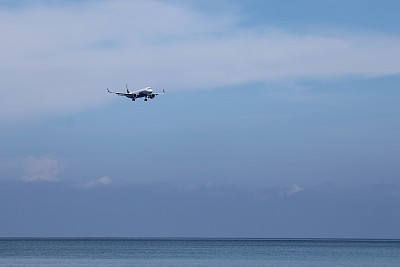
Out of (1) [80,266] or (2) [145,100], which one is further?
(1) [80,266]

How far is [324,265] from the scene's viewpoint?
136 m

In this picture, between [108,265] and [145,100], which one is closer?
[145,100]

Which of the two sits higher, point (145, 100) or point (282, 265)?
point (145, 100)

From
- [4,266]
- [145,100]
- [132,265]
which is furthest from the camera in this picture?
[132,265]

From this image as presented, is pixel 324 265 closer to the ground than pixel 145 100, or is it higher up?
closer to the ground

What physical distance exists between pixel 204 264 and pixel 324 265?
66.1 feet

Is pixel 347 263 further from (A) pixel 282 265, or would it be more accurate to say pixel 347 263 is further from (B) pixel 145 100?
(B) pixel 145 100

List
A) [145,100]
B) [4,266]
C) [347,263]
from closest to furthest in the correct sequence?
1. [145,100]
2. [4,266]
3. [347,263]

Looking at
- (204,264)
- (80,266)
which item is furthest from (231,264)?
(80,266)

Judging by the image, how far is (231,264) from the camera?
5408 inches

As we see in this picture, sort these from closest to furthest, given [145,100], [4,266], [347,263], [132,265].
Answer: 1. [145,100]
2. [4,266]
3. [132,265]
4. [347,263]

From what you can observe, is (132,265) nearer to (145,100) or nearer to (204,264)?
(204,264)

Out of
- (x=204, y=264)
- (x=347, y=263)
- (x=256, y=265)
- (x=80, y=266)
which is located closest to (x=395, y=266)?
(x=347, y=263)

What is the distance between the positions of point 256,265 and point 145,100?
40.5 meters
